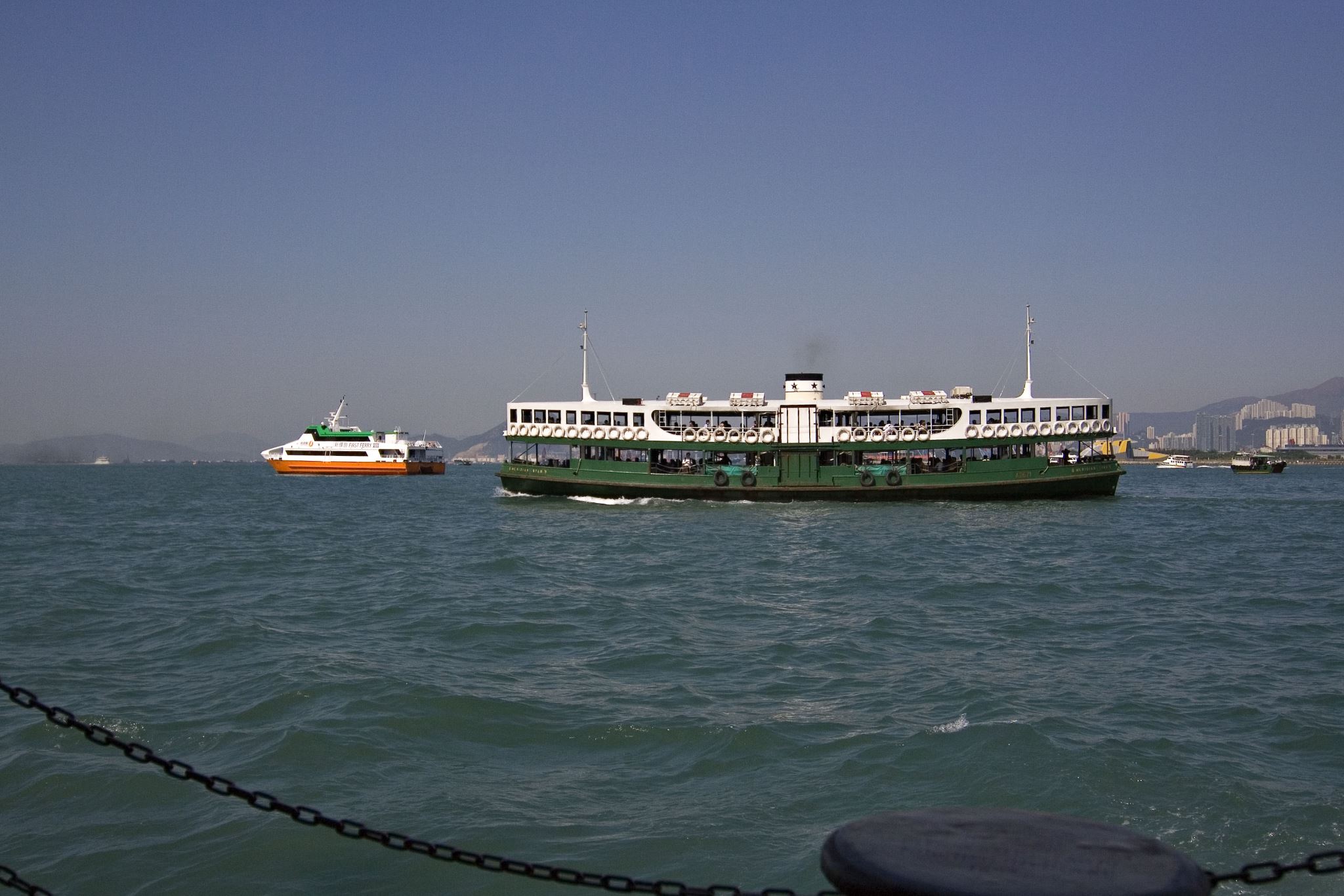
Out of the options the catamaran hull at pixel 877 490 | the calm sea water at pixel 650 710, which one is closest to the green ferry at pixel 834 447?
the catamaran hull at pixel 877 490

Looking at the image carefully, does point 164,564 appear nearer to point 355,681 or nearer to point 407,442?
point 355,681

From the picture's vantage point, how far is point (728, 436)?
4609 cm

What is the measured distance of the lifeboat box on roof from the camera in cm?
4597

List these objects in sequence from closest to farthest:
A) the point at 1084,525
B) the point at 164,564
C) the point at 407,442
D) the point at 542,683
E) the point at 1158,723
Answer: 1. the point at 1158,723
2. the point at 542,683
3. the point at 164,564
4. the point at 1084,525
5. the point at 407,442

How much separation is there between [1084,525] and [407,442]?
255 ft

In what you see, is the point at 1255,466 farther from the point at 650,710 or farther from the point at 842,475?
the point at 650,710

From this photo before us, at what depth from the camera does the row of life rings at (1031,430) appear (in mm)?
44750

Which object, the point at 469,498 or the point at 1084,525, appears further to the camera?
the point at 469,498

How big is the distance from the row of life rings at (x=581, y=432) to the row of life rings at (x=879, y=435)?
9.27 metres

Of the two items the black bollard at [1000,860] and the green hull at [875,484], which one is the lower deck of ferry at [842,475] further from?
the black bollard at [1000,860]

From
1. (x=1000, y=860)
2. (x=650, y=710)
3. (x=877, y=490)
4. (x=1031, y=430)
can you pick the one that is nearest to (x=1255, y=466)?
(x=1031, y=430)

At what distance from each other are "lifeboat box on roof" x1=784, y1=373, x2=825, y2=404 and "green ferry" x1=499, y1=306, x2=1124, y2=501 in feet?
0.17

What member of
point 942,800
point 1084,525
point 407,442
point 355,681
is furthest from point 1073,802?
point 407,442

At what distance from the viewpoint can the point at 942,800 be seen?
809 centimetres
